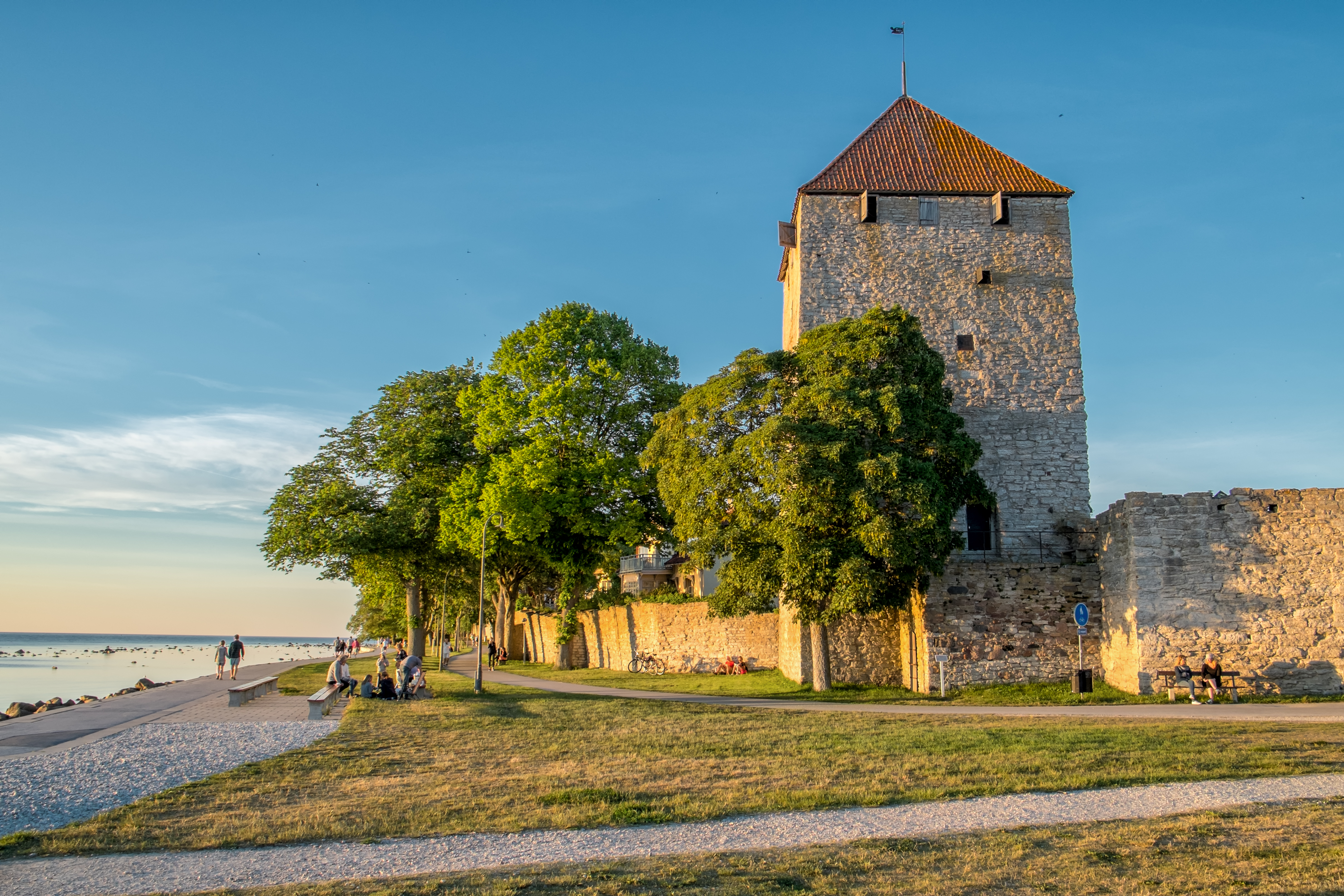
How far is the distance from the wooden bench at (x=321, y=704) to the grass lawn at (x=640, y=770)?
50.6 inches

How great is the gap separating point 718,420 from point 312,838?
15.6 metres

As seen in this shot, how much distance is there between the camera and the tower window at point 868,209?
84.6 feet

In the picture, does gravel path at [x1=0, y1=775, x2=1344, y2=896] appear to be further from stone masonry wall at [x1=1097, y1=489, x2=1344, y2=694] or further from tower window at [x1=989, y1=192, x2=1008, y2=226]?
tower window at [x1=989, y1=192, x2=1008, y2=226]

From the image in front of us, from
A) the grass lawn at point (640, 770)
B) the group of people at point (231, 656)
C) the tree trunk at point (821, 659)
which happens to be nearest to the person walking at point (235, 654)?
the group of people at point (231, 656)

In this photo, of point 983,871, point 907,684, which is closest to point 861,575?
point 907,684

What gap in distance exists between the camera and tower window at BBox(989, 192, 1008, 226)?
25.7m

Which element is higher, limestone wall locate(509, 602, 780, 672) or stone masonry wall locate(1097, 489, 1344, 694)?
stone masonry wall locate(1097, 489, 1344, 694)

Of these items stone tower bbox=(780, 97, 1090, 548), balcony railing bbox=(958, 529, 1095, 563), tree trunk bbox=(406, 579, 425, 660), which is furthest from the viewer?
tree trunk bbox=(406, 579, 425, 660)

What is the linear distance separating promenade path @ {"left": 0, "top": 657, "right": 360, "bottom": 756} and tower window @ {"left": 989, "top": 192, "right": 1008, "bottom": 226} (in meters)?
21.7

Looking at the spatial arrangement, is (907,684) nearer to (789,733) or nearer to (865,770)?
(789,733)

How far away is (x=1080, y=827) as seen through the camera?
714 cm

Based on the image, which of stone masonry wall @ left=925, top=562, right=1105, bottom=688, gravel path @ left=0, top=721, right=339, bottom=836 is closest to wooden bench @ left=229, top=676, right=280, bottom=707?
gravel path @ left=0, top=721, right=339, bottom=836

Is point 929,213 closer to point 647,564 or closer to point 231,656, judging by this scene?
point 231,656

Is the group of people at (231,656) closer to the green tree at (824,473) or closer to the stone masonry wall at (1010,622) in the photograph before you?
the green tree at (824,473)
